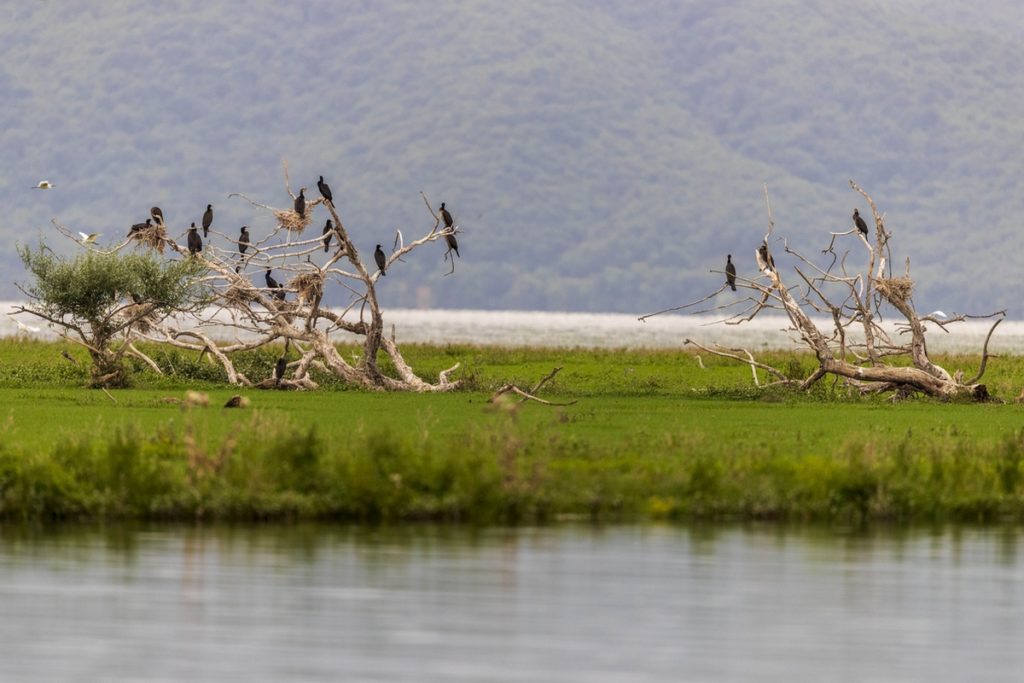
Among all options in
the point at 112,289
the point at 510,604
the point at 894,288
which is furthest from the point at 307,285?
the point at 510,604

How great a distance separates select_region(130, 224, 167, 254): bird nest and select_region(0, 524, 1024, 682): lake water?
65.7 feet

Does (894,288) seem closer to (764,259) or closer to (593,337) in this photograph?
(764,259)

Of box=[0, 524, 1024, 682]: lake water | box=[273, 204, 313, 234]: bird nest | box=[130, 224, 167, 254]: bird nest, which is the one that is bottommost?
box=[0, 524, 1024, 682]: lake water

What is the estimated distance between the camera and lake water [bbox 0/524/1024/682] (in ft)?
43.1

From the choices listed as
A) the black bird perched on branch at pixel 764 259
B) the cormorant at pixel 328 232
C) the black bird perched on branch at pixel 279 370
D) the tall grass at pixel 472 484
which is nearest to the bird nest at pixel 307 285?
the cormorant at pixel 328 232

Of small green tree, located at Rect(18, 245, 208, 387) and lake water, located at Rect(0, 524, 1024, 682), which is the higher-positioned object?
small green tree, located at Rect(18, 245, 208, 387)

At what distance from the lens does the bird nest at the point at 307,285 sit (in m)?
39.8

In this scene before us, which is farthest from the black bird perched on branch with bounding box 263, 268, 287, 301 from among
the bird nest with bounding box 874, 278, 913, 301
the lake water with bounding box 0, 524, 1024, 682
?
the lake water with bounding box 0, 524, 1024, 682

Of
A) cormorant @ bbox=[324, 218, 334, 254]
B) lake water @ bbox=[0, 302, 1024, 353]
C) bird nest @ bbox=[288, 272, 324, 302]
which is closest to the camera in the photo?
cormorant @ bbox=[324, 218, 334, 254]

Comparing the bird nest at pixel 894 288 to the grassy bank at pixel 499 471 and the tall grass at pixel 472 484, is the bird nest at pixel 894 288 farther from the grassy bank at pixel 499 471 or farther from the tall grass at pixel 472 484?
the tall grass at pixel 472 484

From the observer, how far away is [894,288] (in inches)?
1480

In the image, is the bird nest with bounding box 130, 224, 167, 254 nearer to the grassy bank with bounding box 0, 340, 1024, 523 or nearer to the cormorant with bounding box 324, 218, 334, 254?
the cormorant with bounding box 324, 218, 334, 254

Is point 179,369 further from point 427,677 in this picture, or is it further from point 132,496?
point 427,677

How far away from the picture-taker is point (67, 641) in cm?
1379
